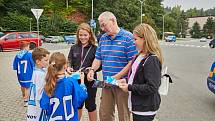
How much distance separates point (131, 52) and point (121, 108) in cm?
75

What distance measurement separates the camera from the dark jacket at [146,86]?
3150 millimetres

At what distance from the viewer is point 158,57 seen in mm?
3213

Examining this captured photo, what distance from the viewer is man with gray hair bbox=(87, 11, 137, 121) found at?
4027 mm

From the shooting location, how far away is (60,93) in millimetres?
3436

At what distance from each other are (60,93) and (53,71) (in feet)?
0.87

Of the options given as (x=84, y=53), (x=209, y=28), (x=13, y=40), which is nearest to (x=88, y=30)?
(x=84, y=53)

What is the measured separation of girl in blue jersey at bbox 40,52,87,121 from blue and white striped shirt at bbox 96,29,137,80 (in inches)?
25.0

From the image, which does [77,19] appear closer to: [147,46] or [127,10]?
[127,10]

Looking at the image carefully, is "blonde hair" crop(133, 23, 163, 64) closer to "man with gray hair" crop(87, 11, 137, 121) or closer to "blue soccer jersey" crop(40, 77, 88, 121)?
"man with gray hair" crop(87, 11, 137, 121)

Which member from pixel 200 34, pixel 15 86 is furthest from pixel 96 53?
pixel 200 34

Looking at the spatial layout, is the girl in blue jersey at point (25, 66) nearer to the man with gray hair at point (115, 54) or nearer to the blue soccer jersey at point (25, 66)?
the blue soccer jersey at point (25, 66)

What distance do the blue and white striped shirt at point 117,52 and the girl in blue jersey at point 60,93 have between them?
0.64 m

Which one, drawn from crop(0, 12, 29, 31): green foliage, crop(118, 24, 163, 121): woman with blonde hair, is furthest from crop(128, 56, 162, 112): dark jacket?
crop(0, 12, 29, 31): green foliage

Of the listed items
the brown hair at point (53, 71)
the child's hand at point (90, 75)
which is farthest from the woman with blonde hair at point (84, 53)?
the brown hair at point (53, 71)
